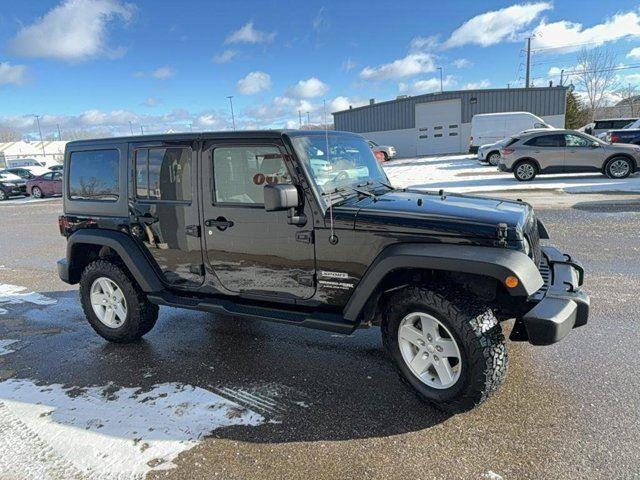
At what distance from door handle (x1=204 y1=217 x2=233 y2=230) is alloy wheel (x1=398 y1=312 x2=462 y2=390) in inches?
60.1

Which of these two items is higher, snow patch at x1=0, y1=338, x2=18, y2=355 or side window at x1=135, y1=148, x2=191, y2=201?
side window at x1=135, y1=148, x2=191, y2=201

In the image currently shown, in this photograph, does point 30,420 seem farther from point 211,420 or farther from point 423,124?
point 423,124

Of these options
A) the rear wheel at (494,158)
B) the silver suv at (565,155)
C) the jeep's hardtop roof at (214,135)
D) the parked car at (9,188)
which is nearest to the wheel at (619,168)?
the silver suv at (565,155)

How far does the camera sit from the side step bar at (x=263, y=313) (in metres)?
3.20

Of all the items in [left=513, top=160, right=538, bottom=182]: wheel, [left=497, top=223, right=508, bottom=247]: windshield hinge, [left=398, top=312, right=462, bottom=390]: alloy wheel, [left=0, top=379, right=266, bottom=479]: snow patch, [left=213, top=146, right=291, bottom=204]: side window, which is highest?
[left=513, top=160, right=538, bottom=182]: wheel

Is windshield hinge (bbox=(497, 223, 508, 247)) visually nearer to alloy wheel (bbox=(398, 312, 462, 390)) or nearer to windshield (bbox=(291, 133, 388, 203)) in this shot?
alloy wheel (bbox=(398, 312, 462, 390))

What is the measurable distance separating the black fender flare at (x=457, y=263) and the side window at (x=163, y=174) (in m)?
1.72

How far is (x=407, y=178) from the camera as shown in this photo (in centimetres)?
1961

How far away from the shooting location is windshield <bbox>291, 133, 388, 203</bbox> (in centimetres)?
334

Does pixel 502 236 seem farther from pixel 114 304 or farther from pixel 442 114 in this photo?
pixel 442 114

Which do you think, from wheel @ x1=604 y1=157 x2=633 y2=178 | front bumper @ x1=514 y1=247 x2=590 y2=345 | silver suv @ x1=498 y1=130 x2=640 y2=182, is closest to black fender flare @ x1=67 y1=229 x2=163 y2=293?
front bumper @ x1=514 y1=247 x2=590 y2=345

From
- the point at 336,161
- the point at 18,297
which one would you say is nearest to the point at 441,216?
the point at 336,161

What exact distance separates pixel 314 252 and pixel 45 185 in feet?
76.2

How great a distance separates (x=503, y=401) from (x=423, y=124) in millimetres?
35231
